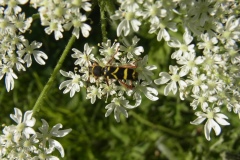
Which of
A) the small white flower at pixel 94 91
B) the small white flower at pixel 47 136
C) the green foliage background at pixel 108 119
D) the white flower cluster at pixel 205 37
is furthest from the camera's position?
the green foliage background at pixel 108 119

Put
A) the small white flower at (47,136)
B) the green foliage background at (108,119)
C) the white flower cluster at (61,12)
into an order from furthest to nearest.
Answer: the green foliage background at (108,119), the small white flower at (47,136), the white flower cluster at (61,12)

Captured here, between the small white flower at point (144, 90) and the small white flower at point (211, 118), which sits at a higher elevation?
the small white flower at point (144, 90)

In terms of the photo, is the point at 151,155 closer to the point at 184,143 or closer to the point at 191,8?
the point at 184,143

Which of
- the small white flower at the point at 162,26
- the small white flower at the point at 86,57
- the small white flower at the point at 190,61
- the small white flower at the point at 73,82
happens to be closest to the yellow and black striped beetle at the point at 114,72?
the small white flower at the point at 86,57

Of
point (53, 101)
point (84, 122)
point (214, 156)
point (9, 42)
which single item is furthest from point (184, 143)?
point (9, 42)

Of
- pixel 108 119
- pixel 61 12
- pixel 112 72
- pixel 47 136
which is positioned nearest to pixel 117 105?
pixel 112 72

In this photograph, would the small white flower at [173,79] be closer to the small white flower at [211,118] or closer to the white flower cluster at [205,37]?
the white flower cluster at [205,37]

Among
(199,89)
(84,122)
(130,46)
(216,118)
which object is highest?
(130,46)
